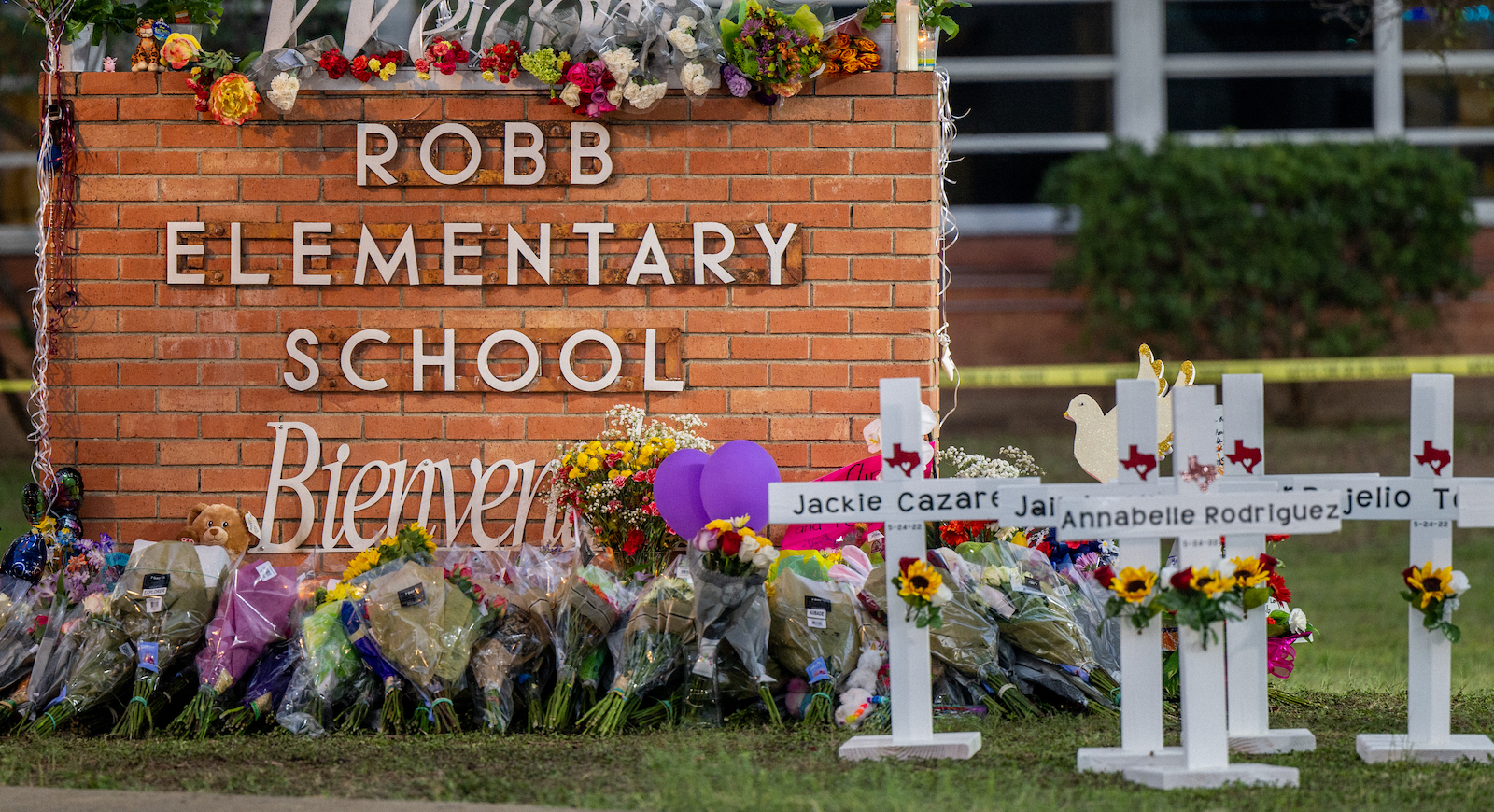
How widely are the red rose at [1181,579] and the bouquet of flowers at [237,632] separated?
2.63m

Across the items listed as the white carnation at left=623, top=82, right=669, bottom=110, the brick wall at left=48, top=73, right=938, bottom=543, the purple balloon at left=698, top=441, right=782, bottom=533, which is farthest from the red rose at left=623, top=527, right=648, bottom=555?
the white carnation at left=623, top=82, right=669, bottom=110

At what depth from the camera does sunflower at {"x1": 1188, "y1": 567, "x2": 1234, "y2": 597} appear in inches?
125

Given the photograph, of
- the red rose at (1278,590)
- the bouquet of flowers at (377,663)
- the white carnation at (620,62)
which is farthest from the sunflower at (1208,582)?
the white carnation at (620,62)

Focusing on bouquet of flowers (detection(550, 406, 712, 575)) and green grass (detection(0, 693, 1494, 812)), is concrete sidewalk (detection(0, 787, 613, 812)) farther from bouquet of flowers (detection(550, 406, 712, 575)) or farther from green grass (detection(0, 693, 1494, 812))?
bouquet of flowers (detection(550, 406, 712, 575))

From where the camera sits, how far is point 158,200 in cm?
495

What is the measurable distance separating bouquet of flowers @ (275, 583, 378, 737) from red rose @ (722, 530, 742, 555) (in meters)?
1.11

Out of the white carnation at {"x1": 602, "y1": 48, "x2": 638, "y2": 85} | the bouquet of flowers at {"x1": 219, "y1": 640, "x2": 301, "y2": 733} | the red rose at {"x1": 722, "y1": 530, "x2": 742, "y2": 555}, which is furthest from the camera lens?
the white carnation at {"x1": 602, "y1": 48, "x2": 638, "y2": 85}

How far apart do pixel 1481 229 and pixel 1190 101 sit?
271 cm

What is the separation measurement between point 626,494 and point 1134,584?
1.92 meters

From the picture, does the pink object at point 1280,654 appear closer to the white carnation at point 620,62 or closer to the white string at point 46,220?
the white carnation at point 620,62

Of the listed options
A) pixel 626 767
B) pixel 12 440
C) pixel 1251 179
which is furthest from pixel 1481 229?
pixel 12 440

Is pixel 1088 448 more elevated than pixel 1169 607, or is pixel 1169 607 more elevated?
pixel 1088 448

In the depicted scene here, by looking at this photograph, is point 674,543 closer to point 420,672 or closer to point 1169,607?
point 420,672

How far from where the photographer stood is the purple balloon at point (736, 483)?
4.33 meters
